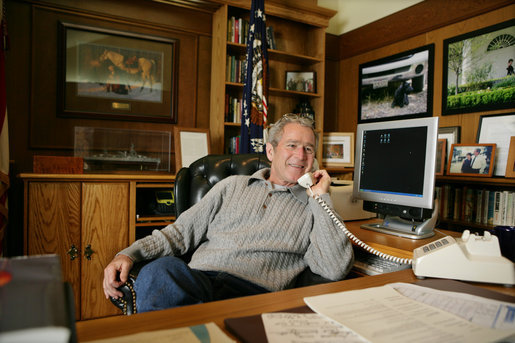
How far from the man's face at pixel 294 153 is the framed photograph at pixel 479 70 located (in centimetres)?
209

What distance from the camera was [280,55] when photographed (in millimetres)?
3758

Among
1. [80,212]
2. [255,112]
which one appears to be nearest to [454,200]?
[255,112]

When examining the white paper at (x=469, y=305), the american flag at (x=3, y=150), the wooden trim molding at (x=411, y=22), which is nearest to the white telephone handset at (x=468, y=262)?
the white paper at (x=469, y=305)

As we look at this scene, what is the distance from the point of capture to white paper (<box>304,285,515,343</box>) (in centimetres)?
59

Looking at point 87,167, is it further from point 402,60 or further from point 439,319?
point 402,60

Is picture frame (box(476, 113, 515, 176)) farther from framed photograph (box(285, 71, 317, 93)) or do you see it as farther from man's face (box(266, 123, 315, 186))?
man's face (box(266, 123, 315, 186))

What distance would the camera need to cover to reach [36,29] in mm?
2830

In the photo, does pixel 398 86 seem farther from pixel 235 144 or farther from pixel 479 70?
pixel 235 144

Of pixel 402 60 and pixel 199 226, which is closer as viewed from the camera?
pixel 199 226

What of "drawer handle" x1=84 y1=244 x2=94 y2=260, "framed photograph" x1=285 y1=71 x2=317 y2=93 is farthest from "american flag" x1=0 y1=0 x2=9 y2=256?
"framed photograph" x1=285 y1=71 x2=317 y2=93

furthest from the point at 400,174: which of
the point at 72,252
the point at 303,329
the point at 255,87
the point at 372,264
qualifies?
the point at 72,252

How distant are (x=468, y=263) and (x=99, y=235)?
2.29m

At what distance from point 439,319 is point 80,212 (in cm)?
238

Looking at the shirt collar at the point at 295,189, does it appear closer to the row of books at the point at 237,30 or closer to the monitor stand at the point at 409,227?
the monitor stand at the point at 409,227
